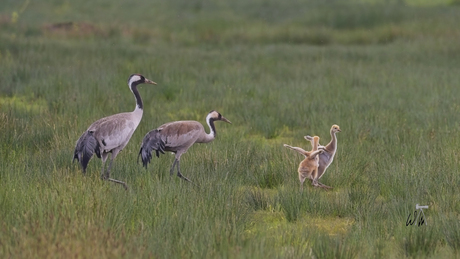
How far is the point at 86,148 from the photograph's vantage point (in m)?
6.83

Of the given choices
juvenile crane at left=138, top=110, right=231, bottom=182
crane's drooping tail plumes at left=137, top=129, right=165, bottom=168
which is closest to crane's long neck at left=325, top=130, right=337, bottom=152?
juvenile crane at left=138, top=110, right=231, bottom=182

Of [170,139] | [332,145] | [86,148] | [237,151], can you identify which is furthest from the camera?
[237,151]

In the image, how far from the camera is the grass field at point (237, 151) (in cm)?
505

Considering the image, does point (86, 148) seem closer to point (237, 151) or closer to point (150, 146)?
point (150, 146)

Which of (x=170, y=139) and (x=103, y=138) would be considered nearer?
(x=103, y=138)

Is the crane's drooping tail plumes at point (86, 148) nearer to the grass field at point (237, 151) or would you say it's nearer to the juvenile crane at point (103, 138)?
the juvenile crane at point (103, 138)

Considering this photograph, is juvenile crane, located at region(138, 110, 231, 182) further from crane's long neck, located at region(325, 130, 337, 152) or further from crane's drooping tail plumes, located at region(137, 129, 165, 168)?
crane's long neck, located at region(325, 130, 337, 152)

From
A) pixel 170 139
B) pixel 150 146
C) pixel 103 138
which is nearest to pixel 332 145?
pixel 170 139

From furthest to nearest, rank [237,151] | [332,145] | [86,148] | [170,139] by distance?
[237,151], [332,145], [170,139], [86,148]

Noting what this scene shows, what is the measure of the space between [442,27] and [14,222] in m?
24.2

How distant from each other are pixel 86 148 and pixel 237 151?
2180 millimetres

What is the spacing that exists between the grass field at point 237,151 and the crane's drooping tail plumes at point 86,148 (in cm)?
26

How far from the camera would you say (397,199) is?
22.1 feet

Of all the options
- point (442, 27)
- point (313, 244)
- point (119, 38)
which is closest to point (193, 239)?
point (313, 244)
